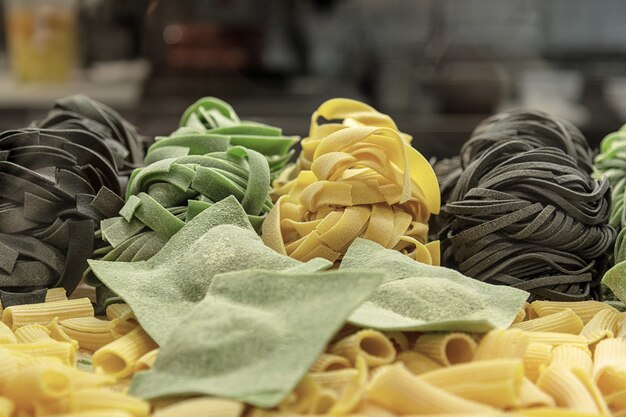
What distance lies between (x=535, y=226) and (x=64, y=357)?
642 mm

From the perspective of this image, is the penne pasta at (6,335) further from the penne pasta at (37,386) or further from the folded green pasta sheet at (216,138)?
the folded green pasta sheet at (216,138)

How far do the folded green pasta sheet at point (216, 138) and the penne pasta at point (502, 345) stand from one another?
0.55m

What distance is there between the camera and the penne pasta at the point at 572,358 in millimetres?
958

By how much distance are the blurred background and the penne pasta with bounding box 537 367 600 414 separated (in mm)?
1408

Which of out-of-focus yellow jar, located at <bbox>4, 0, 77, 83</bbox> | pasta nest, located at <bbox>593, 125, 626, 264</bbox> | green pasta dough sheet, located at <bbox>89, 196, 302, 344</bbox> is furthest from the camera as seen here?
out-of-focus yellow jar, located at <bbox>4, 0, 77, 83</bbox>

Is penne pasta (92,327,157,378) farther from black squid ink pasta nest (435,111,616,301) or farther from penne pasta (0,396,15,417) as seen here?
black squid ink pasta nest (435,111,616,301)

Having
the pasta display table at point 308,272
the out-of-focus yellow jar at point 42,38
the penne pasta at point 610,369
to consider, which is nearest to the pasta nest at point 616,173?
the pasta display table at point 308,272

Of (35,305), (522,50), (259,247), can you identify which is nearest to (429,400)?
(259,247)

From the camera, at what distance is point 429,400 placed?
835mm

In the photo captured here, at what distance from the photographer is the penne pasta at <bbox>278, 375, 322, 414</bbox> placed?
0.84 m

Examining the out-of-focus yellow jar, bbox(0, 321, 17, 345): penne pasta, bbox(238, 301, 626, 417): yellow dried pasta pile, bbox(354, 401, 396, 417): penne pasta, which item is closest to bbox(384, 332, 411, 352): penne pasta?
bbox(238, 301, 626, 417): yellow dried pasta pile

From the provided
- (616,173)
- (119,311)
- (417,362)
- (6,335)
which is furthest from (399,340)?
(616,173)

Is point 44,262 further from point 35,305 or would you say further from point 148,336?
point 148,336

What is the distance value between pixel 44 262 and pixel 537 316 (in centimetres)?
69
